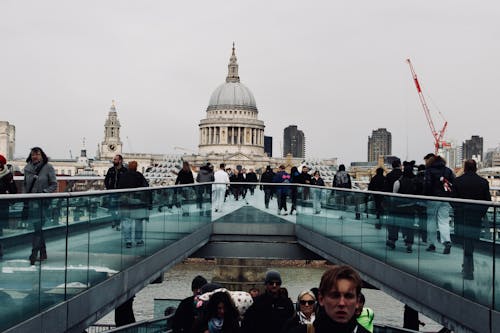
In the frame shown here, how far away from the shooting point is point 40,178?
11.4 m

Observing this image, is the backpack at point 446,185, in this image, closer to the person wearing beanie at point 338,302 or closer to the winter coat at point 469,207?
the winter coat at point 469,207

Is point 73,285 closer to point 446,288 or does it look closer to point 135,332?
point 135,332

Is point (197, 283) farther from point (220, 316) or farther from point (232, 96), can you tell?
point (232, 96)

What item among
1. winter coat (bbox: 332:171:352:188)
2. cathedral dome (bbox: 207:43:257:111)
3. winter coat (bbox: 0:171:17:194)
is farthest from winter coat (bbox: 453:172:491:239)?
cathedral dome (bbox: 207:43:257:111)

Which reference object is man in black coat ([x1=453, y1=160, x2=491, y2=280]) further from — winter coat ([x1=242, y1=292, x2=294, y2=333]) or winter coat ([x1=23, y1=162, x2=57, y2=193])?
winter coat ([x1=23, y1=162, x2=57, y2=193])

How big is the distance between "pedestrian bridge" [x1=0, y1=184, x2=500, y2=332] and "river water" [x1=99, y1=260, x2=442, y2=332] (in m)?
13.8

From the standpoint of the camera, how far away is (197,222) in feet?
61.2

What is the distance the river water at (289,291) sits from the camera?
34438 mm

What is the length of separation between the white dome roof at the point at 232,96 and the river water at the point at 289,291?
384 ft

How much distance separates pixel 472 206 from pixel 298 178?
1398 cm

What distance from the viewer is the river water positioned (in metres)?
34.4

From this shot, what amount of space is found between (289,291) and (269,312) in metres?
37.4

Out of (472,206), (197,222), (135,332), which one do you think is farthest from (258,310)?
(197,222)

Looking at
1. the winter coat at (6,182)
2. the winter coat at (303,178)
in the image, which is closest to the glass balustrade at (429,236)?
the winter coat at (6,182)
